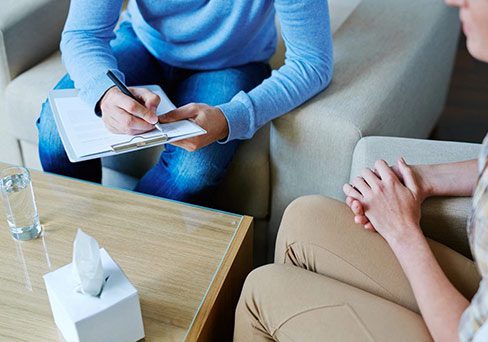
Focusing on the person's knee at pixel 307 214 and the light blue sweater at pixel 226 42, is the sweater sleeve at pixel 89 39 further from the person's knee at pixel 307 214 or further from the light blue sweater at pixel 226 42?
the person's knee at pixel 307 214

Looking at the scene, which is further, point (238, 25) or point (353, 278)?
point (238, 25)

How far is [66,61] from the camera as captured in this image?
1.42 m

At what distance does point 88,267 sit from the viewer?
92 cm

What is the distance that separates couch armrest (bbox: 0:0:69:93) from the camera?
1579 mm

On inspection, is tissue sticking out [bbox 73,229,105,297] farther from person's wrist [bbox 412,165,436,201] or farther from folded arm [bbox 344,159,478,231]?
person's wrist [bbox 412,165,436,201]

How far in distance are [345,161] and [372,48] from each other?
0.37m

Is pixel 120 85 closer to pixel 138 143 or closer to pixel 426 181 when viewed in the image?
pixel 138 143

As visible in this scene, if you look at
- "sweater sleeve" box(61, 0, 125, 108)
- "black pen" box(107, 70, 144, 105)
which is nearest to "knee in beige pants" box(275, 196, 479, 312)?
"black pen" box(107, 70, 144, 105)

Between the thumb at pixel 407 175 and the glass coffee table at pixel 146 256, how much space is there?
0.96 feet

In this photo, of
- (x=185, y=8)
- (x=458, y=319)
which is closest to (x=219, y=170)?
(x=185, y=8)

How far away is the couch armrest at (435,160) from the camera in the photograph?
110 cm

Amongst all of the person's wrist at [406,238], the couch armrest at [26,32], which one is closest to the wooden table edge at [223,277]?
the person's wrist at [406,238]

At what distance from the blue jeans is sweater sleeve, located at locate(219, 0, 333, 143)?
10 centimetres

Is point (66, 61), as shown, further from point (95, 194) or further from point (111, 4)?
point (95, 194)
